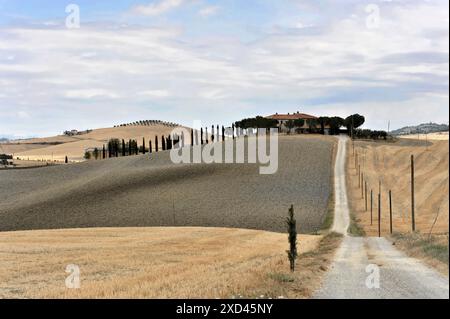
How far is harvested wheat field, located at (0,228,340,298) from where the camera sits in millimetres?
25328

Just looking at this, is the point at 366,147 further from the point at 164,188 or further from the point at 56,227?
the point at 56,227

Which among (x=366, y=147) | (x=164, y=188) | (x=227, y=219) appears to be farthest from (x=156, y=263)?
(x=366, y=147)

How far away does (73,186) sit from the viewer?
125 meters

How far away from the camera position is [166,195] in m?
115

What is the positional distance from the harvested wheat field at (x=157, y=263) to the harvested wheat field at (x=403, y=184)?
2148 centimetres

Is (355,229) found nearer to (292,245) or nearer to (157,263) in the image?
(157,263)

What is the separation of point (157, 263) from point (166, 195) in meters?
65.0

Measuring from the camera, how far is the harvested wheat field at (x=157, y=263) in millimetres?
25328

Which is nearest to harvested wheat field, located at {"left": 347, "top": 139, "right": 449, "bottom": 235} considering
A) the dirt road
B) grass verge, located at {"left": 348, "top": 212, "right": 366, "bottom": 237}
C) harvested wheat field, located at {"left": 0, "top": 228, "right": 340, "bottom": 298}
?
grass verge, located at {"left": 348, "top": 212, "right": 366, "bottom": 237}

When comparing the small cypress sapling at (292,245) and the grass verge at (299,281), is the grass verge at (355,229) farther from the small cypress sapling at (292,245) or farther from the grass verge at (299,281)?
the small cypress sapling at (292,245)

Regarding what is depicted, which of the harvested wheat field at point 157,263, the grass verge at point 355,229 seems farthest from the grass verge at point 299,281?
the grass verge at point 355,229

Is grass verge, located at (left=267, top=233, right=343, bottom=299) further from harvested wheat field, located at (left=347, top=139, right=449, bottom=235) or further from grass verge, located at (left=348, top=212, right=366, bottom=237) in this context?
grass verge, located at (left=348, top=212, right=366, bottom=237)

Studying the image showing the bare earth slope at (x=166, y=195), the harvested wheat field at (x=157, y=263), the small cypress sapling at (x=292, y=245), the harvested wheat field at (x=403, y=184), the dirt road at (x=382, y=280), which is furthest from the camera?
the bare earth slope at (x=166, y=195)
